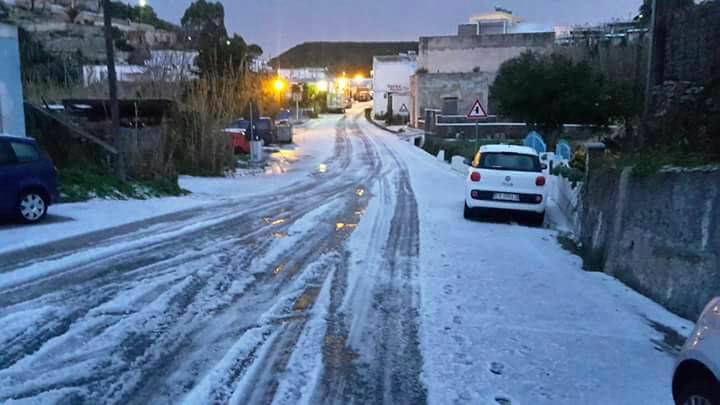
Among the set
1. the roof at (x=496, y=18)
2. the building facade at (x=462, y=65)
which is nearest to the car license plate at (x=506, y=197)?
the building facade at (x=462, y=65)

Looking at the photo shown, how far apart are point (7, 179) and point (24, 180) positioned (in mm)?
314

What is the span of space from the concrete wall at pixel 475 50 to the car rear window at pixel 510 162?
35.2 metres

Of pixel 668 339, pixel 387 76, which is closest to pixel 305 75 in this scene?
pixel 387 76

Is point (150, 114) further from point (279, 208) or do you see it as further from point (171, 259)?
point (171, 259)

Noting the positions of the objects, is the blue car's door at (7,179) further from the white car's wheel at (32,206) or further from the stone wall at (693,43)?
the stone wall at (693,43)

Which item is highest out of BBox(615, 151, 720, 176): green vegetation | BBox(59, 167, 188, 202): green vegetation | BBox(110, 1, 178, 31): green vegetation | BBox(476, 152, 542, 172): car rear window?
BBox(110, 1, 178, 31): green vegetation

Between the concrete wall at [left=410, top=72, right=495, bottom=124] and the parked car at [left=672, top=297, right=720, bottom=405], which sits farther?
the concrete wall at [left=410, top=72, right=495, bottom=124]

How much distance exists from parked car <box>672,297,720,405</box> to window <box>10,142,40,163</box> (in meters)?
10.9

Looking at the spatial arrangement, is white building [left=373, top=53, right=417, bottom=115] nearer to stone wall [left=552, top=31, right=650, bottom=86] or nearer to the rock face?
stone wall [left=552, top=31, right=650, bottom=86]

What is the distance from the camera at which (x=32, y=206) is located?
436 inches

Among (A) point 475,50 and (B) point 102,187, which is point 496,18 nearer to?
(A) point 475,50

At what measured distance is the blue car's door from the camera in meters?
10.5

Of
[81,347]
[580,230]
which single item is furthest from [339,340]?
[580,230]

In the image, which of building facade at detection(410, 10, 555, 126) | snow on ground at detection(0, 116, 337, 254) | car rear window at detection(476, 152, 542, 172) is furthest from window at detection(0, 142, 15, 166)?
building facade at detection(410, 10, 555, 126)
